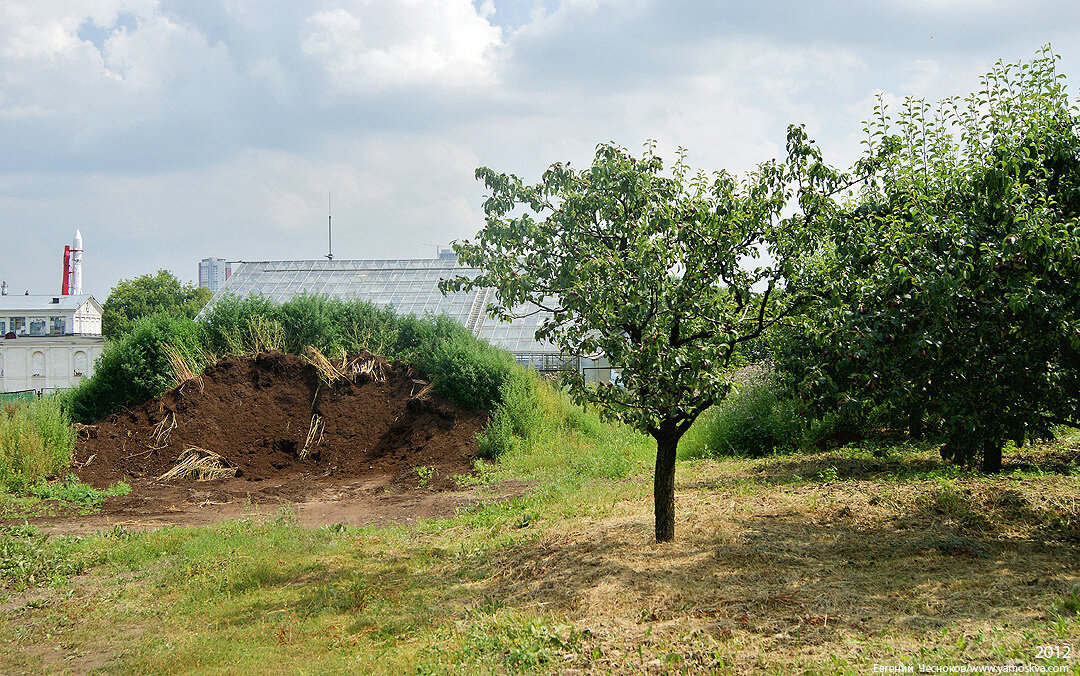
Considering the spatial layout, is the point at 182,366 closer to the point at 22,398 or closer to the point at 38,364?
the point at 22,398

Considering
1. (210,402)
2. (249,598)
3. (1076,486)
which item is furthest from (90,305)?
(1076,486)

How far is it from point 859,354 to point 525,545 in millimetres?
3863

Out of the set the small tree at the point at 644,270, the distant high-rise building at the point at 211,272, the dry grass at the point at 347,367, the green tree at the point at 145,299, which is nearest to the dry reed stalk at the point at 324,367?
the dry grass at the point at 347,367

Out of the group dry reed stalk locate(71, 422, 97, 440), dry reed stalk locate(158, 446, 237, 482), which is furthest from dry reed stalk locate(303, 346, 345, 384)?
dry reed stalk locate(71, 422, 97, 440)

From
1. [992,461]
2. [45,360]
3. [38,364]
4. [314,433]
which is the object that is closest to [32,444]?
[314,433]

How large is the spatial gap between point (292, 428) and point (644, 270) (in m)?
12.4

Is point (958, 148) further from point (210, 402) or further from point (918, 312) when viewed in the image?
point (210, 402)

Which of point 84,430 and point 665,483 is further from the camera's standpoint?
point 84,430

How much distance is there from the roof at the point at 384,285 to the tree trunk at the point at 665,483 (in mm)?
18732

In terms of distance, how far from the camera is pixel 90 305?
53.2 meters

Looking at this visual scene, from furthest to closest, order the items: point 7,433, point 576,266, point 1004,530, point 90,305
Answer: point 90,305 → point 7,433 → point 1004,530 → point 576,266

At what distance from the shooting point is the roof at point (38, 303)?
50.0 meters

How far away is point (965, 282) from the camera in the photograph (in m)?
5.62

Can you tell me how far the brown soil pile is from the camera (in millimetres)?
14742
